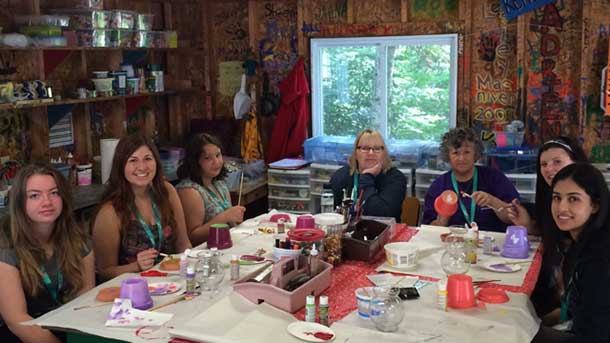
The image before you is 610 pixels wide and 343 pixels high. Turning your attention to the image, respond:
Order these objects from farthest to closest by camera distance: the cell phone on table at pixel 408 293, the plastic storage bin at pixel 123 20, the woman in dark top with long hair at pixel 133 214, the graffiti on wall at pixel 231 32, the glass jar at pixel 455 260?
the graffiti on wall at pixel 231 32 → the plastic storage bin at pixel 123 20 → the woman in dark top with long hair at pixel 133 214 → the glass jar at pixel 455 260 → the cell phone on table at pixel 408 293

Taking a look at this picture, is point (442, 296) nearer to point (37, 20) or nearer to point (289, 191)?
point (37, 20)

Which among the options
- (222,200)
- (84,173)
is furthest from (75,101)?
(222,200)

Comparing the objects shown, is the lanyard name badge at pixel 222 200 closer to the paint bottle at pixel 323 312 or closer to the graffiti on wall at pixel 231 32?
the paint bottle at pixel 323 312

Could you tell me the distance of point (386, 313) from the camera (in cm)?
229

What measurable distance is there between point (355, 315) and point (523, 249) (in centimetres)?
111

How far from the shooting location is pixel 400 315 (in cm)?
231

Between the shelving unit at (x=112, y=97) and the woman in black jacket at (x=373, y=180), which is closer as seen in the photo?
the woman in black jacket at (x=373, y=180)

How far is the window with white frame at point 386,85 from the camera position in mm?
6121

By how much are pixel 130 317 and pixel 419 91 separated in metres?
4.38

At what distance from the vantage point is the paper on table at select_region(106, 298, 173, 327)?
2393 mm

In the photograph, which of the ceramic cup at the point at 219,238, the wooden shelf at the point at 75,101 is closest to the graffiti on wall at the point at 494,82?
the wooden shelf at the point at 75,101

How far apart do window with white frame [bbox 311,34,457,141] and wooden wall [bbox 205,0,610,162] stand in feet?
0.43

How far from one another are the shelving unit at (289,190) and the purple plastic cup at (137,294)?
3.67m

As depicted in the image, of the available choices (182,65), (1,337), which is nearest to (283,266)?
(1,337)
